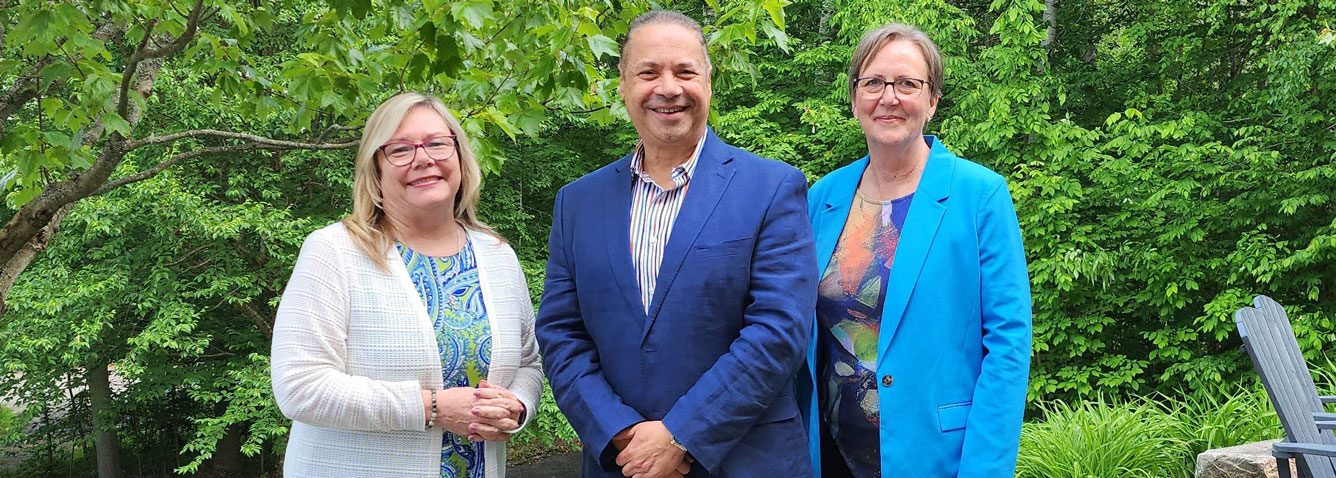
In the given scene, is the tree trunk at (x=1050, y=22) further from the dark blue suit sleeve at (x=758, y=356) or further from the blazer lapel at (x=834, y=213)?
the dark blue suit sleeve at (x=758, y=356)

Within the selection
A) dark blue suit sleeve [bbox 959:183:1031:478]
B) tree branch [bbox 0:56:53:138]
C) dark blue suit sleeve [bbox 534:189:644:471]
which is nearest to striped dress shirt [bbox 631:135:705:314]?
dark blue suit sleeve [bbox 534:189:644:471]

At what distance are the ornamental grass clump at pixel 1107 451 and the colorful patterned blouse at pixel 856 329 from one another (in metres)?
3.15

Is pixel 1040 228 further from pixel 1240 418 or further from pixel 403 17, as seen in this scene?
pixel 403 17

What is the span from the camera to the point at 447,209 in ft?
7.64

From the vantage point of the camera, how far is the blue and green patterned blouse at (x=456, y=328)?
225 centimetres

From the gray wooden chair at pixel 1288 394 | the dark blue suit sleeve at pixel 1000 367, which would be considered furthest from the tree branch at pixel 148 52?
the gray wooden chair at pixel 1288 394

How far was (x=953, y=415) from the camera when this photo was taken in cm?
220

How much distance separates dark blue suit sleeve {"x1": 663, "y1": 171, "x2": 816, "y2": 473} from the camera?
1.95 m

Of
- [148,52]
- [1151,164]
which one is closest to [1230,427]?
[1151,164]

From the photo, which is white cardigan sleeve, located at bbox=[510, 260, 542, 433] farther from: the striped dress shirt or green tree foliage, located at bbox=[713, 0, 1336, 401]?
green tree foliage, located at bbox=[713, 0, 1336, 401]

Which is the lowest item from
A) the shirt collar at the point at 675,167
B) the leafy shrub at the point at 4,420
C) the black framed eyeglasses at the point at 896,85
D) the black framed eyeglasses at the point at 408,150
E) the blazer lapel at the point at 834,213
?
the leafy shrub at the point at 4,420

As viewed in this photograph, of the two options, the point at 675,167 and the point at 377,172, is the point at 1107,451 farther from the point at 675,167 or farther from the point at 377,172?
the point at 377,172

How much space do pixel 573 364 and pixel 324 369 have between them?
53 centimetres

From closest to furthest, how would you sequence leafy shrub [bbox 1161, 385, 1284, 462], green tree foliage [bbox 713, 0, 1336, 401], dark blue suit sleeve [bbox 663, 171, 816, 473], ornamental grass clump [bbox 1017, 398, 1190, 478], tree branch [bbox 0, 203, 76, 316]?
dark blue suit sleeve [bbox 663, 171, 816, 473] → tree branch [bbox 0, 203, 76, 316] → ornamental grass clump [bbox 1017, 398, 1190, 478] → leafy shrub [bbox 1161, 385, 1284, 462] → green tree foliage [bbox 713, 0, 1336, 401]
